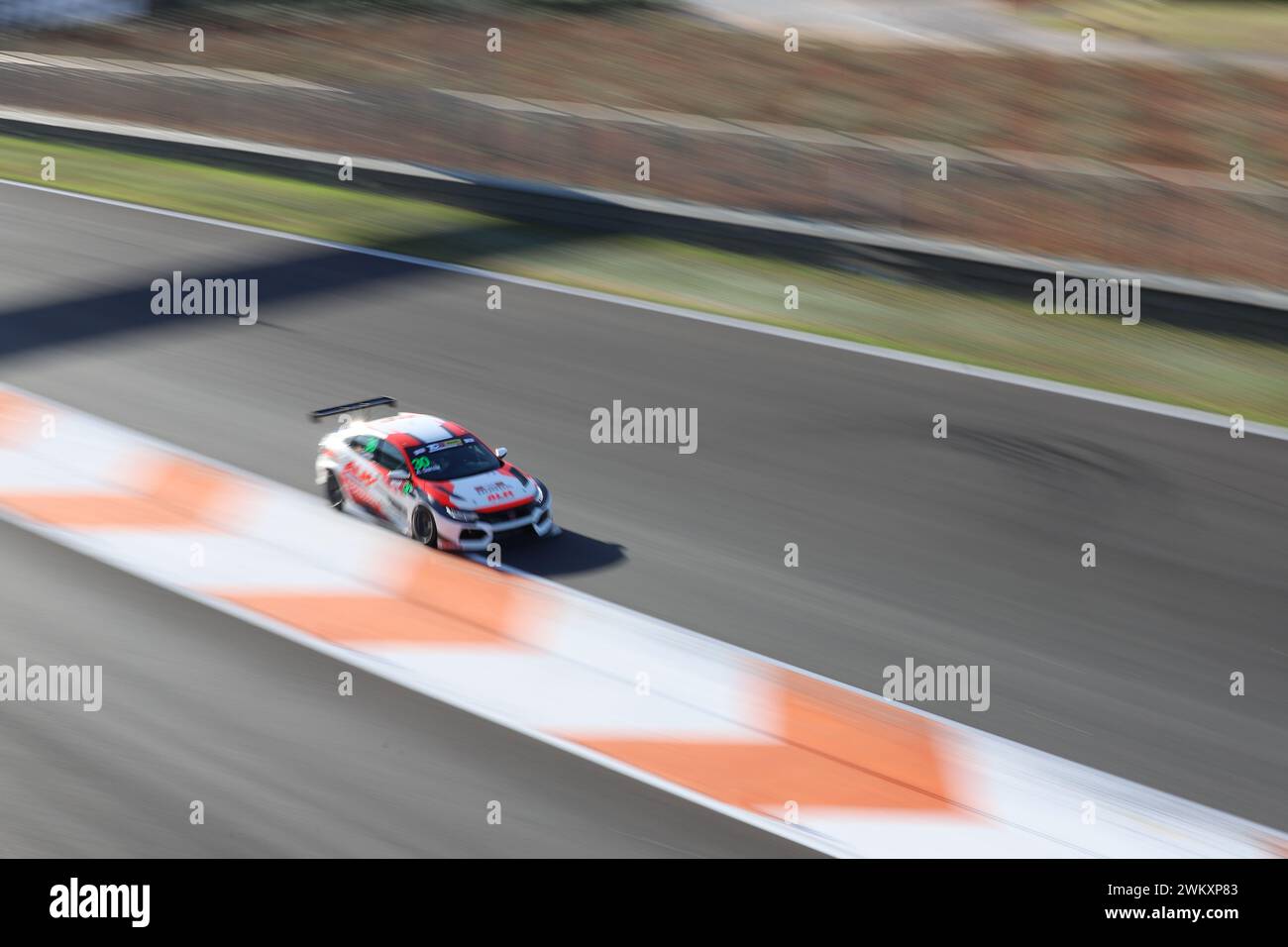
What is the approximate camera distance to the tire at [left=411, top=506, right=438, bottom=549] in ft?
28.8

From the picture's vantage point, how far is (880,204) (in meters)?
16.2

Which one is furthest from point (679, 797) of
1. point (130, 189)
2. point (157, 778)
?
point (130, 189)

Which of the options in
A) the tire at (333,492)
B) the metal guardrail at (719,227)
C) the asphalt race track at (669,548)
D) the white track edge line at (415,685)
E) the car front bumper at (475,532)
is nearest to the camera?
the white track edge line at (415,685)

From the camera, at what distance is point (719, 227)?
15914mm

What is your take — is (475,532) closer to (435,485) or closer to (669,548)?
(435,485)

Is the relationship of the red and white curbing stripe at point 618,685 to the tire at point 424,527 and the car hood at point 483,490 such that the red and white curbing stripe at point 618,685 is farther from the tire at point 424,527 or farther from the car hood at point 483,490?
the car hood at point 483,490

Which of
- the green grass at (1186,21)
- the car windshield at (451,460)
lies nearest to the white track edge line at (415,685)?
the car windshield at (451,460)

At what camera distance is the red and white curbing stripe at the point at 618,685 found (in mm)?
6477

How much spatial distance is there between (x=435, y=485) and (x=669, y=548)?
1.60 metres

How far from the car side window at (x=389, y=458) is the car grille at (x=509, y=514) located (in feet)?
2.20

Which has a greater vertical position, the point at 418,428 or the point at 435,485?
the point at 418,428

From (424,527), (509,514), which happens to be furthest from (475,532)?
(424,527)
